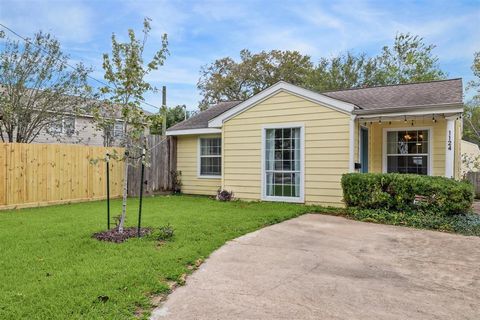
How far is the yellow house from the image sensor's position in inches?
344

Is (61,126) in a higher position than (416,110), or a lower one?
higher

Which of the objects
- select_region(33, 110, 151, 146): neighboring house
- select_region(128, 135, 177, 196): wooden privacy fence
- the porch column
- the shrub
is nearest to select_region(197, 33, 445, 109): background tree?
select_region(33, 110, 151, 146): neighboring house

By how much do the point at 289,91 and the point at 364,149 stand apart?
278 centimetres

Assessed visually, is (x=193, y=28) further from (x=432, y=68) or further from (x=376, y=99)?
(x=432, y=68)

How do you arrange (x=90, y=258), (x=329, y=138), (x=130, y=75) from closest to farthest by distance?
(x=90, y=258) → (x=130, y=75) → (x=329, y=138)

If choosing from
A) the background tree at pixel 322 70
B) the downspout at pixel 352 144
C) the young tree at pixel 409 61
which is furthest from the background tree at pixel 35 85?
the young tree at pixel 409 61

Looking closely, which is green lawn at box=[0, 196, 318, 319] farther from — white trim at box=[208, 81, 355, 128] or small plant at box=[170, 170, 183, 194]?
small plant at box=[170, 170, 183, 194]

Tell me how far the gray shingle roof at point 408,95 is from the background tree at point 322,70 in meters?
13.0

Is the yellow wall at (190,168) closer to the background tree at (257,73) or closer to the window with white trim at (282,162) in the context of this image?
the window with white trim at (282,162)

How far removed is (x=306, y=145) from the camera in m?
9.30

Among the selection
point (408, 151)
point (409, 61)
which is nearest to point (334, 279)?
point (408, 151)

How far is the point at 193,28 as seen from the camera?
13.2 meters

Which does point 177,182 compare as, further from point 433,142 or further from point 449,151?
point 449,151

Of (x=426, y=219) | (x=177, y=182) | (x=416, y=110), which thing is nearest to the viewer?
(x=426, y=219)
